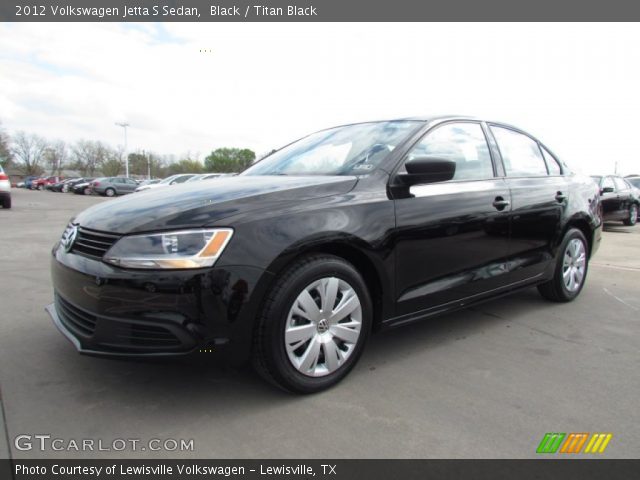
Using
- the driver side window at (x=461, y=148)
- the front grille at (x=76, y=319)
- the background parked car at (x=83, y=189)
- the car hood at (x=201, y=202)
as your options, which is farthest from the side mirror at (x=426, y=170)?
the background parked car at (x=83, y=189)

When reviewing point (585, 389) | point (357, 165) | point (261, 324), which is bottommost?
point (585, 389)

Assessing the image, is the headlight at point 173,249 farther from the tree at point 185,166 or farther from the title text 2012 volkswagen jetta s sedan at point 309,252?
the tree at point 185,166

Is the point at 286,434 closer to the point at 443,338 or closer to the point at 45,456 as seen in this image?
the point at 45,456

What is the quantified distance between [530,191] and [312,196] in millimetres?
2127

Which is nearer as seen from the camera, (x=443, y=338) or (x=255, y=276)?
(x=255, y=276)

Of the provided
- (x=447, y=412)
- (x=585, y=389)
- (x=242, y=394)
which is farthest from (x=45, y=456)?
(x=585, y=389)

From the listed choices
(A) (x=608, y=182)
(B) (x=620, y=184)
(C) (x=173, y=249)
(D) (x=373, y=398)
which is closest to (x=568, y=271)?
(D) (x=373, y=398)

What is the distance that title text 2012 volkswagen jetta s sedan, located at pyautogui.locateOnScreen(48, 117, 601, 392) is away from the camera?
207cm

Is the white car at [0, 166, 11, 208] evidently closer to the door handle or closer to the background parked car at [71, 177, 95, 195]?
the door handle

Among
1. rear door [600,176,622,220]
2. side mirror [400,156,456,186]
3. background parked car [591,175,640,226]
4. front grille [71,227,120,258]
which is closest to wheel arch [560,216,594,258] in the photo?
side mirror [400,156,456,186]

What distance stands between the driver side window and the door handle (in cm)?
19

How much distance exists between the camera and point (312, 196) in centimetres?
Result: 244

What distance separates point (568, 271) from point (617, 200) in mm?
9292

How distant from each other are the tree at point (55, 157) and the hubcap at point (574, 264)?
9939 centimetres
